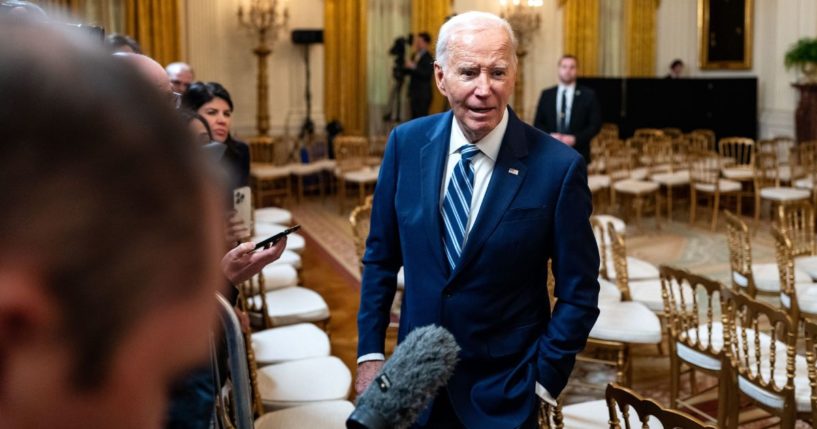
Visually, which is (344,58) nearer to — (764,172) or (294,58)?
(294,58)

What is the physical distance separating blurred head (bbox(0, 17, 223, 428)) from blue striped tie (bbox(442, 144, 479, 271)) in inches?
75.0

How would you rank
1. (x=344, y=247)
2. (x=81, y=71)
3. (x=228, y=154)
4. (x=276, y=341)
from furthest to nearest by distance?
(x=344, y=247) → (x=276, y=341) → (x=228, y=154) → (x=81, y=71)

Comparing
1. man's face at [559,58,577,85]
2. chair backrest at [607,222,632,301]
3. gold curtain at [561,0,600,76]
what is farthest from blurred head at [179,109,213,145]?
gold curtain at [561,0,600,76]

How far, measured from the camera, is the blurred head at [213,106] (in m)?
4.08

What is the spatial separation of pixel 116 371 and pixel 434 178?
77.1 inches

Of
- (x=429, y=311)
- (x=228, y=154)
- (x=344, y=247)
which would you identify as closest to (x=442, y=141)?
(x=429, y=311)

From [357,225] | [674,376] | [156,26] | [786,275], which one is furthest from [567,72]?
[156,26]

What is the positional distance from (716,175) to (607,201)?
205 cm

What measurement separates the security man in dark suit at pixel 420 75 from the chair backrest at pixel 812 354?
9.78 metres

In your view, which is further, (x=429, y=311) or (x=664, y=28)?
(x=664, y=28)

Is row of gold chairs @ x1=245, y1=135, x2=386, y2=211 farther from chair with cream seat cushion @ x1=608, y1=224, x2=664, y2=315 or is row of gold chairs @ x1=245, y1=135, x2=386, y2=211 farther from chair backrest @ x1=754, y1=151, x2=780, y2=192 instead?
chair with cream seat cushion @ x1=608, y1=224, x2=664, y2=315

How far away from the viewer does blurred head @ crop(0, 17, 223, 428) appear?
384 millimetres

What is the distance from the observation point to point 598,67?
16.3m

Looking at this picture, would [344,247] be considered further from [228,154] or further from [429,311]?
[429,311]
